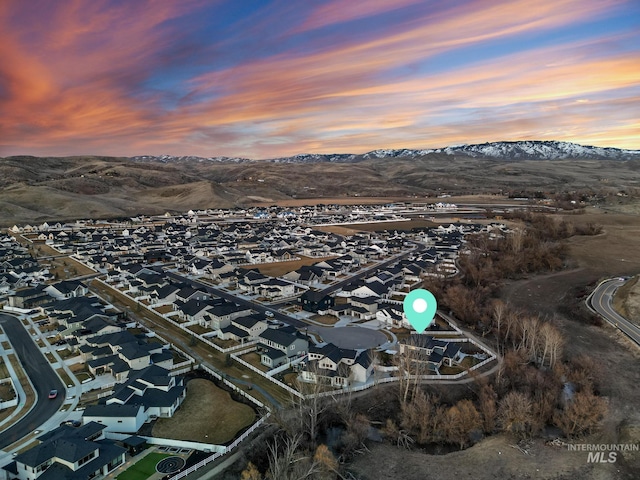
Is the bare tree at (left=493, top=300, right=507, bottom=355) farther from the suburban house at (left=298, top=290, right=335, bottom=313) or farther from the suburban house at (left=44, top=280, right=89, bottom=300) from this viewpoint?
the suburban house at (left=44, top=280, right=89, bottom=300)

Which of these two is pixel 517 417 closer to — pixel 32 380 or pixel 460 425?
pixel 460 425

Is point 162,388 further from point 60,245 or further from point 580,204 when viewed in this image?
point 580,204

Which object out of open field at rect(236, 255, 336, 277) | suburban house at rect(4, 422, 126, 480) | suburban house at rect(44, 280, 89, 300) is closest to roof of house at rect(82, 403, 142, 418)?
suburban house at rect(4, 422, 126, 480)

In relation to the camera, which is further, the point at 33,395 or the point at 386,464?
the point at 33,395

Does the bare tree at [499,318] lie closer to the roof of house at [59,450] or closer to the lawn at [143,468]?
the lawn at [143,468]

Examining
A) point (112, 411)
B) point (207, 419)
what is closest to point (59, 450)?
point (112, 411)

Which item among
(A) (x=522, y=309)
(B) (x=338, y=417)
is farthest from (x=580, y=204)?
(B) (x=338, y=417)
